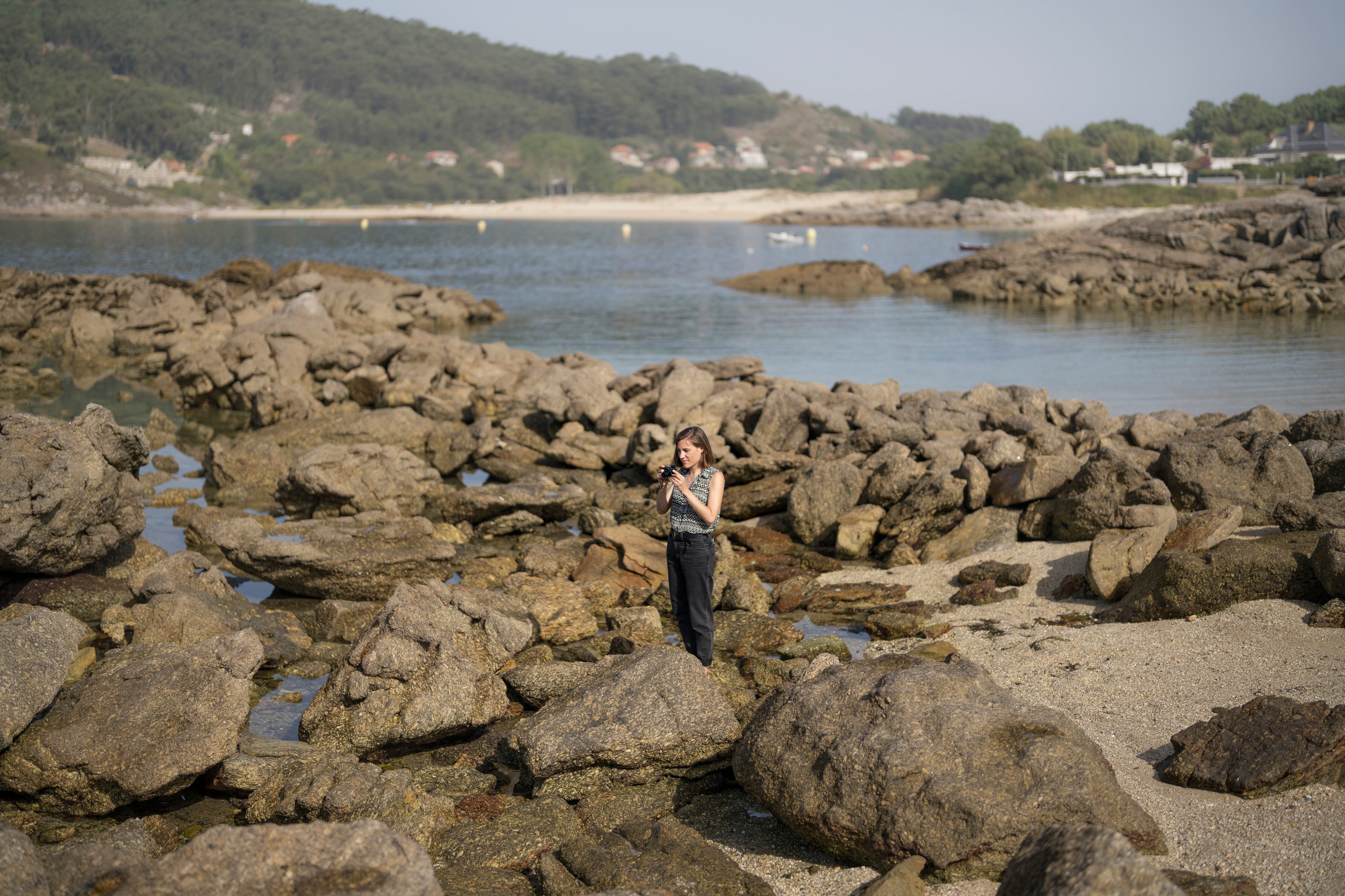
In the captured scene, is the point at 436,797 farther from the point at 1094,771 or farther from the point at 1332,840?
the point at 1332,840

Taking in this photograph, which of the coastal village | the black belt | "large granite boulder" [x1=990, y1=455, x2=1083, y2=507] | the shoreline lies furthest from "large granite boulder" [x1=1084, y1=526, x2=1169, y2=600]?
the shoreline

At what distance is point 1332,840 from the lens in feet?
16.5

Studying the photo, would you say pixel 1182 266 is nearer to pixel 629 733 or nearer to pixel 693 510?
pixel 693 510

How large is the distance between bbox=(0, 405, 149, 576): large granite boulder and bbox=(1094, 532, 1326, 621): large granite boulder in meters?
10.2

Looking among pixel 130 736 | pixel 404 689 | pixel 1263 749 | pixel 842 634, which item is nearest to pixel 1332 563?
pixel 1263 749

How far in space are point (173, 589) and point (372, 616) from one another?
6.00 feet

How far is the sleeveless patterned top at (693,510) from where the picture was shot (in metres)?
7.91

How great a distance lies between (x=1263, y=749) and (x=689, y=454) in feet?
14.3

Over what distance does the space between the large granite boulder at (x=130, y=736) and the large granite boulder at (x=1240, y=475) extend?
31.7ft

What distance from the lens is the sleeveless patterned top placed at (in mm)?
7906

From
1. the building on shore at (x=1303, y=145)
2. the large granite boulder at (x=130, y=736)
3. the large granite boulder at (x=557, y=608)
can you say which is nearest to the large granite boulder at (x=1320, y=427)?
the large granite boulder at (x=557, y=608)

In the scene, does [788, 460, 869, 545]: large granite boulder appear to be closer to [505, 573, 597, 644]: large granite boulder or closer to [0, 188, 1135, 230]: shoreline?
[505, 573, 597, 644]: large granite boulder

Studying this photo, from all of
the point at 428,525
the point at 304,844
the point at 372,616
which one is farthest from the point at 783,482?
Result: the point at 304,844

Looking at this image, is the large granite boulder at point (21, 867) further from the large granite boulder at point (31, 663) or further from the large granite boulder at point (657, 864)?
the large granite boulder at point (657, 864)
